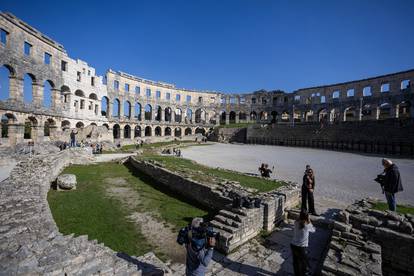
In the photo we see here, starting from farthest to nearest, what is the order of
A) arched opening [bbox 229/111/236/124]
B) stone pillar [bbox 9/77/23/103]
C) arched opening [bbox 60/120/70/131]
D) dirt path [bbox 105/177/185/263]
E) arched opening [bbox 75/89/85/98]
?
arched opening [bbox 229/111/236/124] < arched opening [bbox 75/89/85/98] < arched opening [bbox 60/120/70/131] < stone pillar [bbox 9/77/23/103] < dirt path [bbox 105/177/185/263]

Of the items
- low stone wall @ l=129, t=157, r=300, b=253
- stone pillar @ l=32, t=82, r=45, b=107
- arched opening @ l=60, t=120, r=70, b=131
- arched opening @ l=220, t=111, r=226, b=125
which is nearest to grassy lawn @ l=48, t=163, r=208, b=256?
low stone wall @ l=129, t=157, r=300, b=253

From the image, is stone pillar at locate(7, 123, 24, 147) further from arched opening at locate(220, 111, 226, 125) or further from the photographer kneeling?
arched opening at locate(220, 111, 226, 125)

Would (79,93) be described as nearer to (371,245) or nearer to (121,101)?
(121,101)

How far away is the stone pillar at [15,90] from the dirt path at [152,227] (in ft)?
63.7

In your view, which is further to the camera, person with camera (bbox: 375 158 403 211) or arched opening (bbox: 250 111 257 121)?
arched opening (bbox: 250 111 257 121)

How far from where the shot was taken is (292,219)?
7984 mm

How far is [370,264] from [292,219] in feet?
11.8

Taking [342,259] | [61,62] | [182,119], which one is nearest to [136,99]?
[182,119]

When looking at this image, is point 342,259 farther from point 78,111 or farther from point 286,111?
point 286,111

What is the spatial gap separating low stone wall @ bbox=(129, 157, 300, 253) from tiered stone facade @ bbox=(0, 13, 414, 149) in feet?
69.9

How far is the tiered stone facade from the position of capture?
2266 centimetres

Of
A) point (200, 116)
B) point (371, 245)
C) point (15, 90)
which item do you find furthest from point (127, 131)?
point (371, 245)

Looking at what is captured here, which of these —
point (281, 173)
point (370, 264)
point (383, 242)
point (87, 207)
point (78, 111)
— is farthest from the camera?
point (78, 111)

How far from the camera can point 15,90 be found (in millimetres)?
22172
